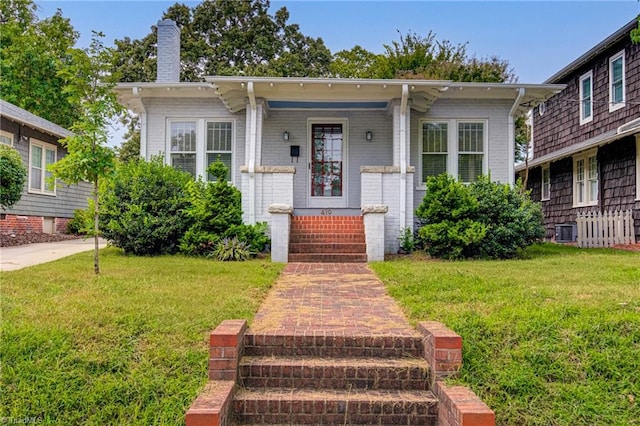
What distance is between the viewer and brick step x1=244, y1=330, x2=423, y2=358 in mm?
4082

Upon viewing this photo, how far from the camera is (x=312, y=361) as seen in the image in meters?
3.96

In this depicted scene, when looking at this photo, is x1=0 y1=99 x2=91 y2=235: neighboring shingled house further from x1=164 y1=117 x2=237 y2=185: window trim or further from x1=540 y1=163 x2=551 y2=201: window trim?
x1=540 y1=163 x2=551 y2=201: window trim

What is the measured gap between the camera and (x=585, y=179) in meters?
15.0

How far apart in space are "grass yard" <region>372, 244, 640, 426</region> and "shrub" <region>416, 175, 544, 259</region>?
9.37 feet

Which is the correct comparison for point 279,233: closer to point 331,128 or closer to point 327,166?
point 327,166

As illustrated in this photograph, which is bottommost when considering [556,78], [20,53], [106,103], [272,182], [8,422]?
[8,422]

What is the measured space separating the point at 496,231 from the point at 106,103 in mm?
7332

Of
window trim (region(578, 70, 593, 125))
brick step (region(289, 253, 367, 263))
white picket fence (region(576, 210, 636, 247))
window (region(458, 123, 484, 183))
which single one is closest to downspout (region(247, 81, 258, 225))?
brick step (region(289, 253, 367, 263))

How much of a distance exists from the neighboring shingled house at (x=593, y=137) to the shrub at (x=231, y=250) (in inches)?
390

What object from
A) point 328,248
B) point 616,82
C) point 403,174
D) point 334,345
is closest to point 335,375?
point 334,345

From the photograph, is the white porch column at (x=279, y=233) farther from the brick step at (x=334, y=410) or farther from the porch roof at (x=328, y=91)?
the brick step at (x=334, y=410)

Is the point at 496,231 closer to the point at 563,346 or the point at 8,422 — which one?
the point at 563,346

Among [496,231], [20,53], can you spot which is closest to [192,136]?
[496,231]

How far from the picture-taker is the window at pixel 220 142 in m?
11.8
